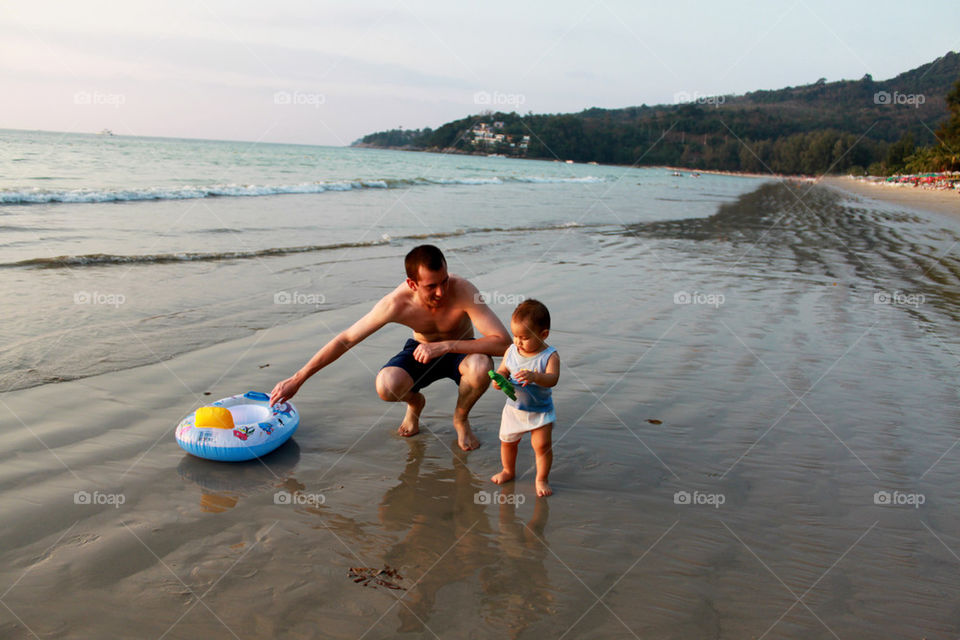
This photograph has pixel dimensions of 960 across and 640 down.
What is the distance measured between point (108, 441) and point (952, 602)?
521 centimetres

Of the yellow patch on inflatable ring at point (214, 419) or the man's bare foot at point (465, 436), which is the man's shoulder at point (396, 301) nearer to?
the man's bare foot at point (465, 436)

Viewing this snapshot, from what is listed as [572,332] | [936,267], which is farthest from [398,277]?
[936,267]

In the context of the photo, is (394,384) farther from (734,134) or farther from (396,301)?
(734,134)

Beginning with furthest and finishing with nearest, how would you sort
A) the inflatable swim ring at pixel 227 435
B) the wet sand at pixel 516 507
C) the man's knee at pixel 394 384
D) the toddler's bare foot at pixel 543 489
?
the man's knee at pixel 394 384, the inflatable swim ring at pixel 227 435, the toddler's bare foot at pixel 543 489, the wet sand at pixel 516 507

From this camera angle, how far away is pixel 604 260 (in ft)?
44.3

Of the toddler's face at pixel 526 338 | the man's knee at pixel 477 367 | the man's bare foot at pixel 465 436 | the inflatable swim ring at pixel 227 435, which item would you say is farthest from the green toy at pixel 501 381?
the inflatable swim ring at pixel 227 435

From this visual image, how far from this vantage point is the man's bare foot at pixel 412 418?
5.10 meters

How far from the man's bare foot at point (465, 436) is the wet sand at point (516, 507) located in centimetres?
10

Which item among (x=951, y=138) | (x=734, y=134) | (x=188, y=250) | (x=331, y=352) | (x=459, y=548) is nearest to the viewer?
(x=459, y=548)

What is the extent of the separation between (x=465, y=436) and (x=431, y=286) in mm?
1218

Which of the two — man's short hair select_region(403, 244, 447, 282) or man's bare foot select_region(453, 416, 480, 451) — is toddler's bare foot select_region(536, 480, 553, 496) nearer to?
man's bare foot select_region(453, 416, 480, 451)

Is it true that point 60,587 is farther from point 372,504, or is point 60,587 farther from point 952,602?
point 952,602

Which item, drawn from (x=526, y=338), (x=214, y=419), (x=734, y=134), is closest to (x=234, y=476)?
(x=214, y=419)

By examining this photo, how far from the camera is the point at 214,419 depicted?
4.44m
